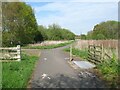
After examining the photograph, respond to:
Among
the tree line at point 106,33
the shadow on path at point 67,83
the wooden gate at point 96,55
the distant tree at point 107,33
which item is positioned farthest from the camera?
the distant tree at point 107,33

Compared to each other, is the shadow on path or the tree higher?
the tree

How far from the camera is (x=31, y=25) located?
49.2 metres

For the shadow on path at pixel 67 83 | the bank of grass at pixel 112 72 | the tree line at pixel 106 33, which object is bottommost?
the shadow on path at pixel 67 83

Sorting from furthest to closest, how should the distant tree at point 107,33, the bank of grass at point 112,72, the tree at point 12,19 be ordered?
the distant tree at point 107,33 < the tree at point 12,19 < the bank of grass at point 112,72

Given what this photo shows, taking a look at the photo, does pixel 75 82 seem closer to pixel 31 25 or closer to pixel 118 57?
pixel 118 57

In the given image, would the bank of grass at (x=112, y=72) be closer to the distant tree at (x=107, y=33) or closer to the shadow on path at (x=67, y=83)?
the shadow on path at (x=67, y=83)

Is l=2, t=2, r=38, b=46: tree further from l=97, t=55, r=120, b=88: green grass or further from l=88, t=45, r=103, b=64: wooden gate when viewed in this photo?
l=97, t=55, r=120, b=88: green grass

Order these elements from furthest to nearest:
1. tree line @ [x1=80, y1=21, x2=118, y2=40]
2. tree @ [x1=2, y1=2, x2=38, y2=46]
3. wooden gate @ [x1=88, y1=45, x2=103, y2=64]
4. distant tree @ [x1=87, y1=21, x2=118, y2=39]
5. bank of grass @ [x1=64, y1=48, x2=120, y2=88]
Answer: distant tree @ [x1=87, y1=21, x2=118, y2=39] → tree line @ [x1=80, y1=21, x2=118, y2=40] → tree @ [x1=2, y1=2, x2=38, y2=46] → wooden gate @ [x1=88, y1=45, x2=103, y2=64] → bank of grass @ [x1=64, y1=48, x2=120, y2=88]

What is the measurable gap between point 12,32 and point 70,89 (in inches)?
1111

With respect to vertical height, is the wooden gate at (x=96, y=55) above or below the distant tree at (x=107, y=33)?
below

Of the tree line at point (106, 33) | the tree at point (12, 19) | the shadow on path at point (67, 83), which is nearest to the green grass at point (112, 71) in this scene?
the shadow on path at point (67, 83)

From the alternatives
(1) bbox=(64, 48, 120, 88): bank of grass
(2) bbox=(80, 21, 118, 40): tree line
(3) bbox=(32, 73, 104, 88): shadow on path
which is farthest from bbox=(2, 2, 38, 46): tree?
(3) bbox=(32, 73, 104, 88): shadow on path

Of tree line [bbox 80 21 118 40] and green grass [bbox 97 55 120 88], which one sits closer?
green grass [bbox 97 55 120 88]

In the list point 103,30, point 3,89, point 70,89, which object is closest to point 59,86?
point 70,89
